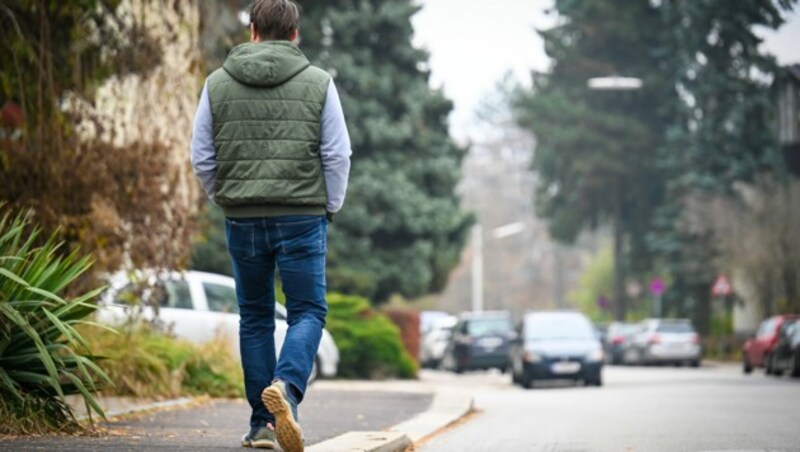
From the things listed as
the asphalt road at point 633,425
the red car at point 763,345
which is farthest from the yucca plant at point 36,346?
the red car at point 763,345

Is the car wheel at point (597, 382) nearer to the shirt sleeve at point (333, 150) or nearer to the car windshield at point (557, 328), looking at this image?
the car windshield at point (557, 328)

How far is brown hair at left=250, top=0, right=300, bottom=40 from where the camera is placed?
24.2 feet

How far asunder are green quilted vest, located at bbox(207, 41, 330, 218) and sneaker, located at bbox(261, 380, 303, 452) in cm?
91

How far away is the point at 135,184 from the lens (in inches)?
559

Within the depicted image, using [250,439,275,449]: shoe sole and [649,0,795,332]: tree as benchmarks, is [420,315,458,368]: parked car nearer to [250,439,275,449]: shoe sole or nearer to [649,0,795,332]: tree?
[649,0,795,332]: tree

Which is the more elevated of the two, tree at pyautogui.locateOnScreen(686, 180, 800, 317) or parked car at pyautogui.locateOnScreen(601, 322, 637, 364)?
tree at pyautogui.locateOnScreen(686, 180, 800, 317)

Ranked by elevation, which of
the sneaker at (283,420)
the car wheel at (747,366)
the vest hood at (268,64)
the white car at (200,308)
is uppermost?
the vest hood at (268,64)

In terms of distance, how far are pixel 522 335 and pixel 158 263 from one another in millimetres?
14916

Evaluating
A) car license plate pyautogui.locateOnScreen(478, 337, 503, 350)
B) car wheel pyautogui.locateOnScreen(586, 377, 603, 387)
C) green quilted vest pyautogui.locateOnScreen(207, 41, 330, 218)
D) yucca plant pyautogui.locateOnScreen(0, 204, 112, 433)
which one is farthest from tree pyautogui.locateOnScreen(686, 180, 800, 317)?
green quilted vest pyautogui.locateOnScreen(207, 41, 330, 218)

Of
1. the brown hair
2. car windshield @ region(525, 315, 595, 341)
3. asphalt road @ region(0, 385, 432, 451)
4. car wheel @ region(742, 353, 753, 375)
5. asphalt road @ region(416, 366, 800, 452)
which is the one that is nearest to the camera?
the brown hair

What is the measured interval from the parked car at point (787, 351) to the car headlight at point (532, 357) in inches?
205

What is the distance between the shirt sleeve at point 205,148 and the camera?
739 centimetres

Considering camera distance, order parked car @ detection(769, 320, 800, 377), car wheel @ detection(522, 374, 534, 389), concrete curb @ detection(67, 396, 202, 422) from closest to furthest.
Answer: concrete curb @ detection(67, 396, 202, 422)
car wheel @ detection(522, 374, 534, 389)
parked car @ detection(769, 320, 800, 377)

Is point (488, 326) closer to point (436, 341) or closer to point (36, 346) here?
point (436, 341)
